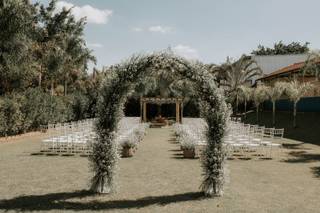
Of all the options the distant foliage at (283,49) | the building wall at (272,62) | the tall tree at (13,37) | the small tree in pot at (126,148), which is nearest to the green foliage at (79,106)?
the tall tree at (13,37)

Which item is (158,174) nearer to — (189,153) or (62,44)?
(189,153)

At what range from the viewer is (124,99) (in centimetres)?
1033

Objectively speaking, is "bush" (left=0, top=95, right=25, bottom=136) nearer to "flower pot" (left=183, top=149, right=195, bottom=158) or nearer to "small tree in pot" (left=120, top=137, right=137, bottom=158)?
"small tree in pot" (left=120, top=137, right=137, bottom=158)

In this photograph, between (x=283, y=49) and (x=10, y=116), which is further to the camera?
(x=283, y=49)

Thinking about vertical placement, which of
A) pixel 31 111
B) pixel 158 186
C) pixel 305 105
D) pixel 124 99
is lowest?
pixel 158 186

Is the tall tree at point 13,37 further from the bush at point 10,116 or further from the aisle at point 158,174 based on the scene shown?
the aisle at point 158,174

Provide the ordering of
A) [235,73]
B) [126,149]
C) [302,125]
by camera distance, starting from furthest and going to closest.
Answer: [235,73] → [302,125] → [126,149]

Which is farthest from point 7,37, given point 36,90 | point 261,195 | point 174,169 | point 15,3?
point 261,195

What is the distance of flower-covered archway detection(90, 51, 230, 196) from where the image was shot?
33.2 feet

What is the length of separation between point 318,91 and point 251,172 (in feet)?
79.7

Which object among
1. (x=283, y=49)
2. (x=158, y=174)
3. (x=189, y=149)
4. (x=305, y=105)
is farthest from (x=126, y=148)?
(x=283, y=49)

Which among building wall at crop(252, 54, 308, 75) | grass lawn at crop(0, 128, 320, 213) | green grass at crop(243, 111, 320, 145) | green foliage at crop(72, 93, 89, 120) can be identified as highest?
building wall at crop(252, 54, 308, 75)

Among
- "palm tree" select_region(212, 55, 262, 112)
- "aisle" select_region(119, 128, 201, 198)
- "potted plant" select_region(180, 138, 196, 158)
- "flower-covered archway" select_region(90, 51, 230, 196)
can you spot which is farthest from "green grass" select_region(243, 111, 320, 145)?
"flower-covered archway" select_region(90, 51, 230, 196)

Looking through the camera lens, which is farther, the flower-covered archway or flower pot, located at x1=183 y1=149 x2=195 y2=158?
flower pot, located at x1=183 y1=149 x2=195 y2=158
